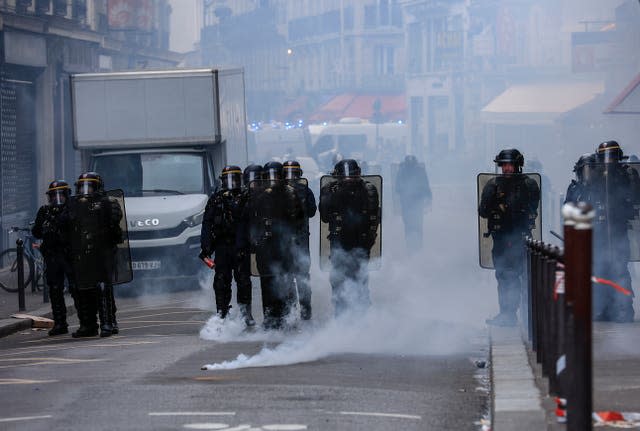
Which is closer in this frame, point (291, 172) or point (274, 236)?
point (274, 236)

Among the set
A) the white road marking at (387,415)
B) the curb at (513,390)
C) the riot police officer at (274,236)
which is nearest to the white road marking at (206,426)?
the white road marking at (387,415)

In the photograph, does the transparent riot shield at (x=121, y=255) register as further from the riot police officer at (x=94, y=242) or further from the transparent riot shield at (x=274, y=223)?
the transparent riot shield at (x=274, y=223)

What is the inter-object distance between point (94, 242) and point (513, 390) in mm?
6223

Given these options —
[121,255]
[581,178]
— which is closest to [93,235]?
[121,255]

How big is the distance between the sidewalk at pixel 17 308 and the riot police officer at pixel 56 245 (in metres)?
1.04

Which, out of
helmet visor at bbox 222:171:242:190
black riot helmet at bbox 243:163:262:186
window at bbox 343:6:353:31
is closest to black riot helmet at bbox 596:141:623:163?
black riot helmet at bbox 243:163:262:186

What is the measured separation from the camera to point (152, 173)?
1902 cm

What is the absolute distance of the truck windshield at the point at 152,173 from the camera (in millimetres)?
18922

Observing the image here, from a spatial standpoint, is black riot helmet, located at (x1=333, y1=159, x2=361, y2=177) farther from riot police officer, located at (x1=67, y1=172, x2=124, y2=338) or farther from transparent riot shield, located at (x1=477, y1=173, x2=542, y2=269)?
riot police officer, located at (x1=67, y1=172, x2=124, y2=338)

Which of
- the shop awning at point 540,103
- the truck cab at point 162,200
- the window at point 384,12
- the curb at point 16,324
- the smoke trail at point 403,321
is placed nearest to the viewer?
the smoke trail at point 403,321

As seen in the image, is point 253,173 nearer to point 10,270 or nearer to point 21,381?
point 21,381

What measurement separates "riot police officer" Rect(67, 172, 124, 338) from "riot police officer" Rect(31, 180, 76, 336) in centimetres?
30

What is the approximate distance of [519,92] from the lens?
51656 mm

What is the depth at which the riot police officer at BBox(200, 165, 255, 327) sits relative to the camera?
A: 1334 cm
